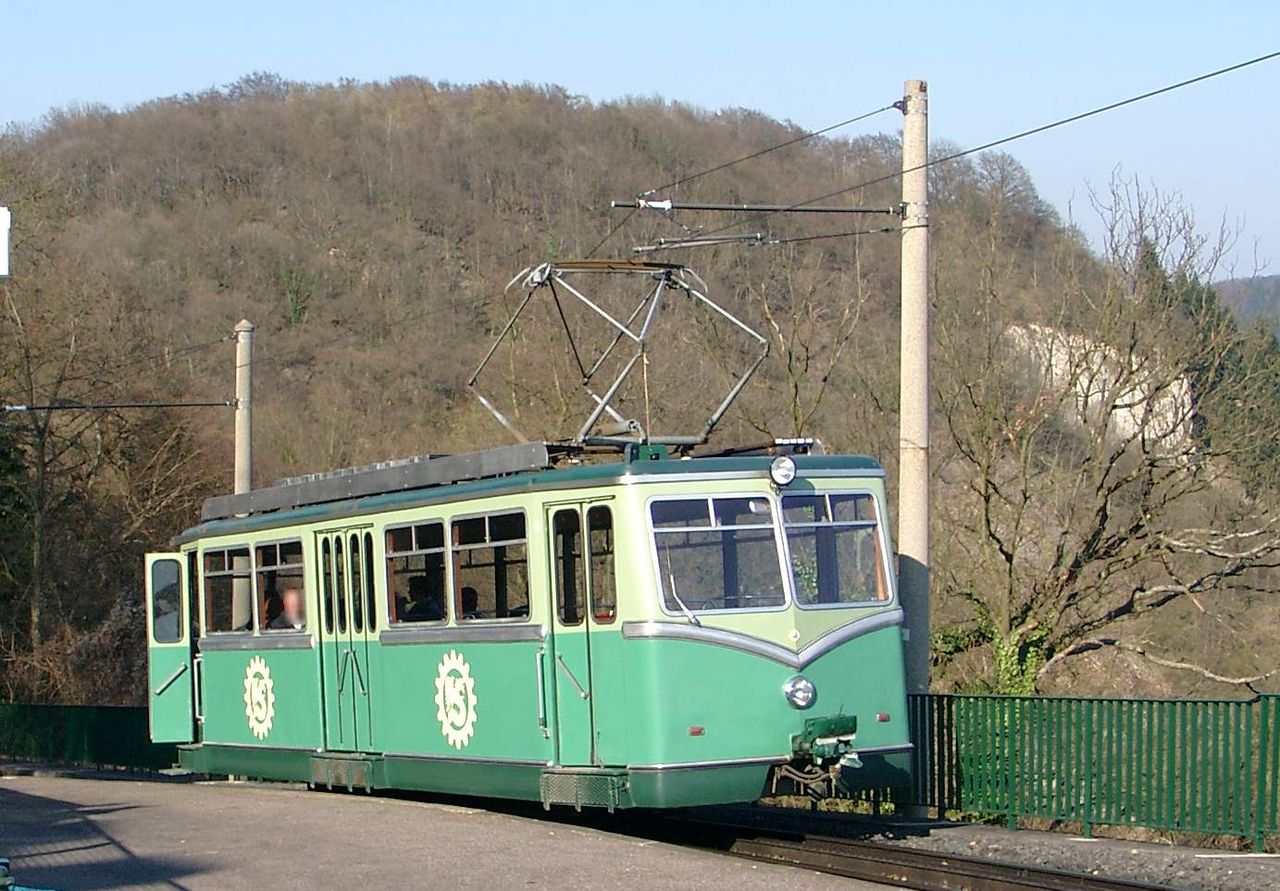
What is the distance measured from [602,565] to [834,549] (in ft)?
5.78

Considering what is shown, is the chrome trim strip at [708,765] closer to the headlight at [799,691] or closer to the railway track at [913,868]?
the headlight at [799,691]

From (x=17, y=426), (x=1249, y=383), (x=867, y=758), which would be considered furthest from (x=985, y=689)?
(x=17, y=426)

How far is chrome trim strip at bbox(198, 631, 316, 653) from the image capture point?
663 inches

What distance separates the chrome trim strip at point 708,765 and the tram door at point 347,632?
12.8 feet

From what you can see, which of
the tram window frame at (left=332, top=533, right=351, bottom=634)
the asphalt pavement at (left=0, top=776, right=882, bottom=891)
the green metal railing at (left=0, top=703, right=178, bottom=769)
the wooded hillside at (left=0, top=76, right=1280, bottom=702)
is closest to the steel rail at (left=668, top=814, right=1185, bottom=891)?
the asphalt pavement at (left=0, top=776, right=882, bottom=891)

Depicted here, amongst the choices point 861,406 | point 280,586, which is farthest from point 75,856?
point 861,406

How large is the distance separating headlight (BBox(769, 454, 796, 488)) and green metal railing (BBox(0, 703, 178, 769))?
52.2ft

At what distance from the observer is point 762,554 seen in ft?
42.7

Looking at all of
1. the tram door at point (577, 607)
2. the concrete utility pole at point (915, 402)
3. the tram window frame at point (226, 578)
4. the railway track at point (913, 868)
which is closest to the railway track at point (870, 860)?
the railway track at point (913, 868)

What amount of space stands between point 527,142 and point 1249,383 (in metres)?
76.4

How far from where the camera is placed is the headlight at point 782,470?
13.0m

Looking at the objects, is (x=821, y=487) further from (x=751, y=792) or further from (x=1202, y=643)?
(x=1202, y=643)

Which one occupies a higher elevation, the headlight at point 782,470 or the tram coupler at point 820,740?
the headlight at point 782,470

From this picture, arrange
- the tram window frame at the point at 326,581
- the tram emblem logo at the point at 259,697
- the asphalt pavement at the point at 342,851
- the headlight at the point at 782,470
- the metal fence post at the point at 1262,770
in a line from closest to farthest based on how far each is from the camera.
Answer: the asphalt pavement at the point at 342,851 < the metal fence post at the point at 1262,770 < the headlight at the point at 782,470 < the tram window frame at the point at 326,581 < the tram emblem logo at the point at 259,697
